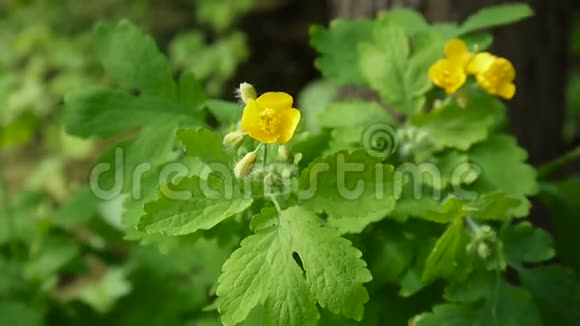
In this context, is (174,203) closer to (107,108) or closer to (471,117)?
(107,108)

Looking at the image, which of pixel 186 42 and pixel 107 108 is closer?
pixel 107 108

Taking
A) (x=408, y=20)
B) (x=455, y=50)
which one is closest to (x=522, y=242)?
(x=455, y=50)

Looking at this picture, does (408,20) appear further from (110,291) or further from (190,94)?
(110,291)

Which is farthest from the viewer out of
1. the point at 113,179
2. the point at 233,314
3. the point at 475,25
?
the point at 475,25

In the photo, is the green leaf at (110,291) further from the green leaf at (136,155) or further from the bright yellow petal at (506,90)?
the bright yellow petal at (506,90)

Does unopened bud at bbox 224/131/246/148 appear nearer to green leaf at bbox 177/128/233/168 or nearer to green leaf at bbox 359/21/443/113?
green leaf at bbox 177/128/233/168

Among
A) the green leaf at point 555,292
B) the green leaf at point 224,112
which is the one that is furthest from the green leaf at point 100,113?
the green leaf at point 555,292

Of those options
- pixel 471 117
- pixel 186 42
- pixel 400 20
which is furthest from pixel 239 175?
pixel 186 42
